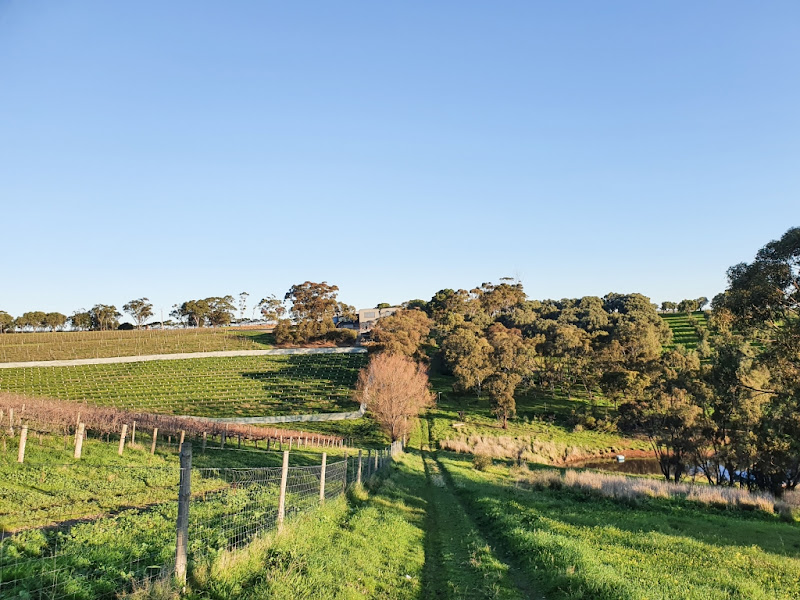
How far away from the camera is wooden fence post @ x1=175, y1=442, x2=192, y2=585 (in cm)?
688

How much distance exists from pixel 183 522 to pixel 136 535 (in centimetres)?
401

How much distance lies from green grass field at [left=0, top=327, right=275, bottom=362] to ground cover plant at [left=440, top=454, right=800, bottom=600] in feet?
329

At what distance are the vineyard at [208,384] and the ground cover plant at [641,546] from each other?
2015 inches

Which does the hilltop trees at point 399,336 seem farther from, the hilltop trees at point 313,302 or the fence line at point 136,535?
the fence line at point 136,535

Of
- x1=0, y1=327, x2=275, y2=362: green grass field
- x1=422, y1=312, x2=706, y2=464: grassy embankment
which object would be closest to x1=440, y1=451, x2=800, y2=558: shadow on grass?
x1=422, y1=312, x2=706, y2=464: grassy embankment

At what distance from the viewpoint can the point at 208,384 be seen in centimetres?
7919

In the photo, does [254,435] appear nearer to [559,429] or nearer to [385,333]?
[559,429]

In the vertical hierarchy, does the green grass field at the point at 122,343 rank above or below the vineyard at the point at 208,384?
above

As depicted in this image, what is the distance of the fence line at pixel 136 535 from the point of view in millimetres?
6543

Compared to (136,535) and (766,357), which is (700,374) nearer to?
(766,357)

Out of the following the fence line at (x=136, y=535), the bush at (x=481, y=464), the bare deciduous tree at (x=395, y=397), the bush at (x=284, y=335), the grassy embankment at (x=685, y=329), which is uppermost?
the grassy embankment at (x=685, y=329)

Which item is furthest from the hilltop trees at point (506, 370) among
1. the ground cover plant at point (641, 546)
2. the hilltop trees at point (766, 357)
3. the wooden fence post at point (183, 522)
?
the wooden fence post at point (183, 522)

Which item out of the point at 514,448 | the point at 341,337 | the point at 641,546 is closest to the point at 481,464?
the point at 514,448

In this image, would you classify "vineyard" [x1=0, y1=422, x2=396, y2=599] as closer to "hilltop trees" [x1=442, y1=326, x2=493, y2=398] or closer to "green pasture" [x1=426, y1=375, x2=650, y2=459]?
"green pasture" [x1=426, y1=375, x2=650, y2=459]
